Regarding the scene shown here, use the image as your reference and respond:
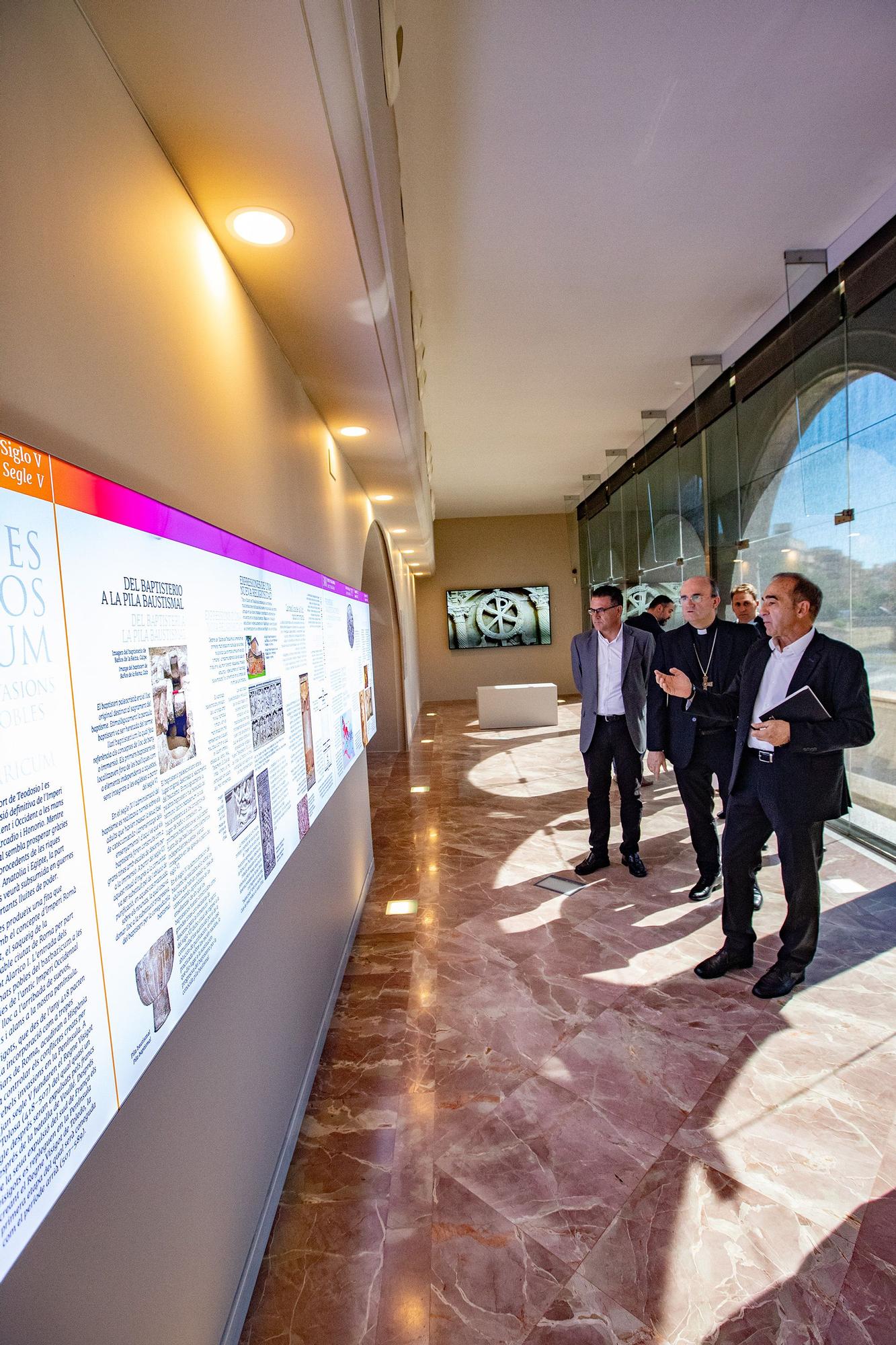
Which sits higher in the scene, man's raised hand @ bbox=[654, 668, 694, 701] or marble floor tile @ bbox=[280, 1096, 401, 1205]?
man's raised hand @ bbox=[654, 668, 694, 701]

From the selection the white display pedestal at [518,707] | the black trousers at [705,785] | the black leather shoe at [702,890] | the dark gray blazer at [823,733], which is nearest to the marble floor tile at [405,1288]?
the dark gray blazer at [823,733]

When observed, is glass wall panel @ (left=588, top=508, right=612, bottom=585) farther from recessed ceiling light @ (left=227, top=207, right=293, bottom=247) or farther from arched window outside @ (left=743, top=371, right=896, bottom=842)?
recessed ceiling light @ (left=227, top=207, right=293, bottom=247)

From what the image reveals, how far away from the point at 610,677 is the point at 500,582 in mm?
11667

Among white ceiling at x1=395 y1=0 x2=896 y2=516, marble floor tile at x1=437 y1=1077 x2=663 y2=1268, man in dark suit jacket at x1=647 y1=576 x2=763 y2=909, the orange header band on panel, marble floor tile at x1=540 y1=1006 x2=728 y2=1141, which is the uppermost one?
white ceiling at x1=395 y1=0 x2=896 y2=516

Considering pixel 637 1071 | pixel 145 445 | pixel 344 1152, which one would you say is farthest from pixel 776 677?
pixel 145 445

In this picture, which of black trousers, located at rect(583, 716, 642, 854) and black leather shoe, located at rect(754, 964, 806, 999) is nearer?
black leather shoe, located at rect(754, 964, 806, 999)

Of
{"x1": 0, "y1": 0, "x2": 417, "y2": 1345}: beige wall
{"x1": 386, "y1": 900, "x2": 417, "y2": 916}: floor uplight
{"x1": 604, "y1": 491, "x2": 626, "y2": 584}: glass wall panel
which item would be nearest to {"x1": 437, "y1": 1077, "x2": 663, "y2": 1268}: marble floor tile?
{"x1": 0, "y1": 0, "x2": 417, "y2": 1345}: beige wall

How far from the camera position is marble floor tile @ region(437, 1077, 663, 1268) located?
1.99 metres

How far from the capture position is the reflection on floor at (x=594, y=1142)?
1761mm

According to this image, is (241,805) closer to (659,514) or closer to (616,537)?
(659,514)

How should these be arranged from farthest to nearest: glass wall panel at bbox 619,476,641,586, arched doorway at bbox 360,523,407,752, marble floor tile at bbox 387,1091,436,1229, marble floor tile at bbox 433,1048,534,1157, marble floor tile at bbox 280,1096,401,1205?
arched doorway at bbox 360,523,407,752
glass wall panel at bbox 619,476,641,586
marble floor tile at bbox 433,1048,534,1157
marble floor tile at bbox 280,1096,401,1205
marble floor tile at bbox 387,1091,436,1229

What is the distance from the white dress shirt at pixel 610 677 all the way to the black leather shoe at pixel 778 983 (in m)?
1.81

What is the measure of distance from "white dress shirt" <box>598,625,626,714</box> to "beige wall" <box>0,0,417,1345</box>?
2.56 metres

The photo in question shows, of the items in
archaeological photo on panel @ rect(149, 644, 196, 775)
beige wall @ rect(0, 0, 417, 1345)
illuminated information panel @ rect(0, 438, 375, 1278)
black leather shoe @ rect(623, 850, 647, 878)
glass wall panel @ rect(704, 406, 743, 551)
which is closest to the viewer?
illuminated information panel @ rect(0, 438, 375, 1278)
